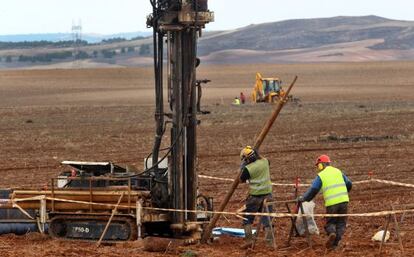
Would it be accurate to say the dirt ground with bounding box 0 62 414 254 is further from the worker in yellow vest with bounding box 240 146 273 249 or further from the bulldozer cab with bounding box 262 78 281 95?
the bulldozer cab with bounding box 262 78 281 95

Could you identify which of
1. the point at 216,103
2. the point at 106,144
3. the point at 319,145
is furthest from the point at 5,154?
the point at 216,103

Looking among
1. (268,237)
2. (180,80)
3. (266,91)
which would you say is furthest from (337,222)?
(266,91)

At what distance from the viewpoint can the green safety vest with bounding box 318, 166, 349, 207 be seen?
1602 cm

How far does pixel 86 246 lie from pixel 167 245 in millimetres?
1334

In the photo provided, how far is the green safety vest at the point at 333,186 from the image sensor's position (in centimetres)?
1602

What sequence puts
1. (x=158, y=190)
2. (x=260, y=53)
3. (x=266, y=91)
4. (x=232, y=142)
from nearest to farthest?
(x=158, y=190)
(x=232, y=142)
(x=266, y=91)
(x=260, y=53)

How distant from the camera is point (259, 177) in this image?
54.9 feet

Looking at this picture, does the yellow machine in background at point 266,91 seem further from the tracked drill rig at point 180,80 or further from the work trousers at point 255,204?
the work trousers at point 255,204

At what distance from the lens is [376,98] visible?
6419 centimetres

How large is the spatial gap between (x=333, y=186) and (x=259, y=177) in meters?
1.32

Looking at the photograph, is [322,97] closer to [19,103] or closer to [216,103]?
[216,103]

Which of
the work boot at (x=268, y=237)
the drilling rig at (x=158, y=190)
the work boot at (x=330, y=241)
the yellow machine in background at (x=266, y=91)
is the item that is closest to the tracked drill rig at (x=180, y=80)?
the drilling rig at (x=158, y=190)

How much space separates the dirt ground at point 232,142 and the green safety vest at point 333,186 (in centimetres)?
81

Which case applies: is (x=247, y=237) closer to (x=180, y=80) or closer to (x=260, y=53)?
(x=180, y=80)
